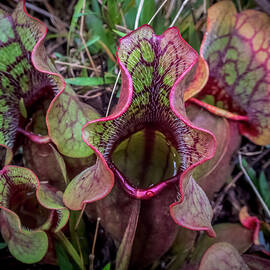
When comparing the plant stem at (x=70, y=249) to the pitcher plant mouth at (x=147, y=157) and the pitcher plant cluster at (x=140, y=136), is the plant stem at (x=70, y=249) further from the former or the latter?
the pitcher plant mouth at (x=147, y=157)

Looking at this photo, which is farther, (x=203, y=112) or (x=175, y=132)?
(x=203, y=112)

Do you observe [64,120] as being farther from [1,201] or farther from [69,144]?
[1,201]

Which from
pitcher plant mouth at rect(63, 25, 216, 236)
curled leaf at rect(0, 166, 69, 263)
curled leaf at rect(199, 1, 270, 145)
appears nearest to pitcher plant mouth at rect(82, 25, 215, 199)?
pitcher plant mouth at rect(63, 25, 216, 236)

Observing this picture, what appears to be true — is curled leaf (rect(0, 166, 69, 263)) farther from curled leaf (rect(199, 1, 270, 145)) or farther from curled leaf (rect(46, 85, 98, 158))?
curled leaf (rect(199, 1, 270, 145))

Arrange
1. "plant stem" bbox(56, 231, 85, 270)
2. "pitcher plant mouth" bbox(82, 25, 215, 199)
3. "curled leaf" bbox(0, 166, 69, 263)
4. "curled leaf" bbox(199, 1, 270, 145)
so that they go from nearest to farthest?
"pitcher plant mouth" bbox(82, 25, 215, 199)
"curled leaf" bbox(0, 166, 69, 263)
"plant stem" bbox(56, 231, 85, 270)
"curled leaf" bbox(199, 1, 270, 145)

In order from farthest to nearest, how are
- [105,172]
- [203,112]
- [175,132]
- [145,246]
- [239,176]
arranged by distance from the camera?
1. [239,176]
2. [203,112]
3. [145,246]
4. [175,132]
5. [105,172]

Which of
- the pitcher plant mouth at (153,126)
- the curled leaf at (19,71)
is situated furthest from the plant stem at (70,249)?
the curled leaf at (19,71)

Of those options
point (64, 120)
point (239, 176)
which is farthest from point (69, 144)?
point (239, 176)

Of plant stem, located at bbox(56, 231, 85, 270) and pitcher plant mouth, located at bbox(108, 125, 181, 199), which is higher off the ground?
pitcher plant mouth, located at bbox(108, 125, 181, 199)

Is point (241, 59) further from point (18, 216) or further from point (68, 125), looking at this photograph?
point (18, 216)

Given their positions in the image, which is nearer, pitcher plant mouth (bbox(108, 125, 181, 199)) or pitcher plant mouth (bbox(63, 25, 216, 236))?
pitcher plant mouth (bbox(63, 25, 216, 236))

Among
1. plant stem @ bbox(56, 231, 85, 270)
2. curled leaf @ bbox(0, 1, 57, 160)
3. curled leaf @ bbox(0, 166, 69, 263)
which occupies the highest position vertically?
curled leaf @ bbox(0, 1, 57, 160)
